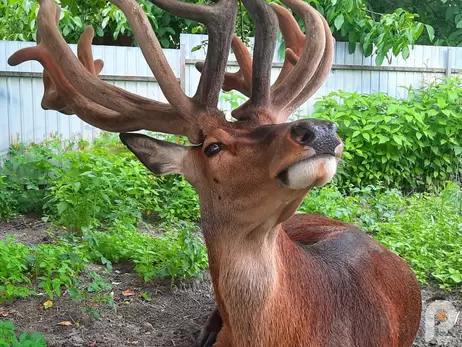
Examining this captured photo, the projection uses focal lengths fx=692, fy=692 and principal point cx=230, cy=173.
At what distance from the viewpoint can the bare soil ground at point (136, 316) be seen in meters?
4.21

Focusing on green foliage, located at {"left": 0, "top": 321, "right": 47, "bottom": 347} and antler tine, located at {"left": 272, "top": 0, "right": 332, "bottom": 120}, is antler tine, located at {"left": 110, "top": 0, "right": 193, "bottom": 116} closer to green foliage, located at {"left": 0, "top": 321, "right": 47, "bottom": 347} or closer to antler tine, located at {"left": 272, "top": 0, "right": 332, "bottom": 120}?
antler tine, located at {"left": 272, "top": 0, "right": 332, "bottom": 120}

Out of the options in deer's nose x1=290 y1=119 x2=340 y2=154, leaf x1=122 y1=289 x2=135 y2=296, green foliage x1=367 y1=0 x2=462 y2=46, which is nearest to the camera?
deer's nose x1=290 y1=119 x2=340 y2=154

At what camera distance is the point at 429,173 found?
9906mm

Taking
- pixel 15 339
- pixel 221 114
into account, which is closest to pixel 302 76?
pixel 221 114

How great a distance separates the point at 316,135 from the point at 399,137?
726 cm

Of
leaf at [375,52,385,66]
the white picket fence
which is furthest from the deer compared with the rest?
leaf at [375,52,385,66]

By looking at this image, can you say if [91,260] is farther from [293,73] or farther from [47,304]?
[293,73]

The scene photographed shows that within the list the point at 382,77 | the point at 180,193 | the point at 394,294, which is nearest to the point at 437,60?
the point at 382,77

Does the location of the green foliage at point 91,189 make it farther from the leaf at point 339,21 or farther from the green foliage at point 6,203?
the leaf at point 339,21

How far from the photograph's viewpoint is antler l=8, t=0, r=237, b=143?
3238 millimetres

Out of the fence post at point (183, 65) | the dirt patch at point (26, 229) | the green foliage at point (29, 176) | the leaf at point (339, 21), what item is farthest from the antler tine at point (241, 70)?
the leaf at point (339, 21)

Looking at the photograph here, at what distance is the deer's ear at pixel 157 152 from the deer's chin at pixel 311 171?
872mm

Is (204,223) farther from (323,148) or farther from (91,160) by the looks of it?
(91,160)

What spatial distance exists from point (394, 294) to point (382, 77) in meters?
8.41
